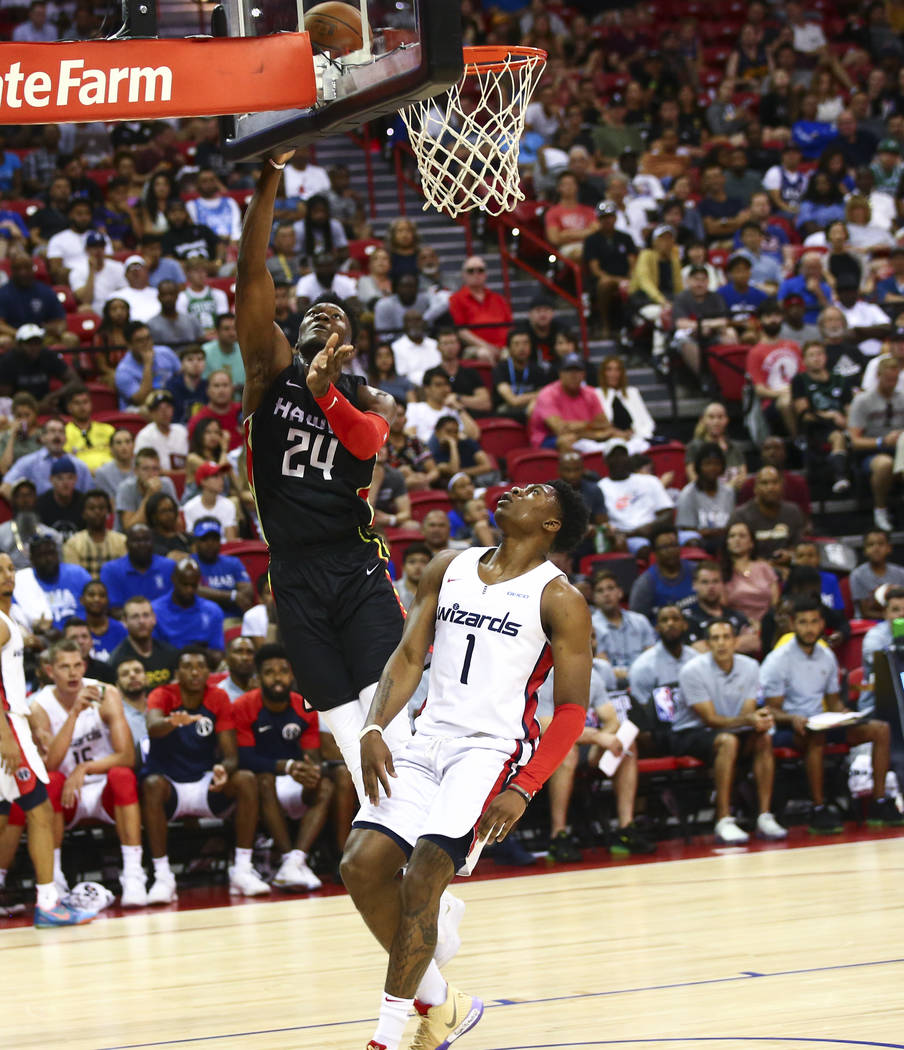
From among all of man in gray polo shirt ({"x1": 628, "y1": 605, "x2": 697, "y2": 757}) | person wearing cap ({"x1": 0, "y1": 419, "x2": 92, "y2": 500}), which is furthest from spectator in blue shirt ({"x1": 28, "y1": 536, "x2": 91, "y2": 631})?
man in gray polo shirt ({"x1": 628, "y1": 605, "x2": 697, "y2": 757})

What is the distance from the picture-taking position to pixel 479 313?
14375 mm

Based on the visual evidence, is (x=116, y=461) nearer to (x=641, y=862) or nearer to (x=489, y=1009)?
(x=641, y=862)

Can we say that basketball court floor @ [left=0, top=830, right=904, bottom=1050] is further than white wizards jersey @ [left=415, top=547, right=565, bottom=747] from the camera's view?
Yes

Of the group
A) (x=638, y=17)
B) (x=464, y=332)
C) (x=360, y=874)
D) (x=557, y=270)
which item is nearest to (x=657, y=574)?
(x=464, y=332)

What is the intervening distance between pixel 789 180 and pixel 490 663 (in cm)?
1395

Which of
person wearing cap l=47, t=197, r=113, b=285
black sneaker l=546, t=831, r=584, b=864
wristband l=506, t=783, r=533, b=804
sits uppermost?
person wearing cap l=47, t=197, r=113, b=285

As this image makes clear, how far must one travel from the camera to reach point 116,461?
11.7 metres

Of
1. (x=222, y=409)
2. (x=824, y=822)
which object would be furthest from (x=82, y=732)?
(x=824, y=822)

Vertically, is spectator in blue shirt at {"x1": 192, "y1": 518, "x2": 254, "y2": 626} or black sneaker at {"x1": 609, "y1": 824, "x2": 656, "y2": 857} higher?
spectator in blue shirt at {"x1": 192, "y1": 518, "x2": 254, "y2": 626}

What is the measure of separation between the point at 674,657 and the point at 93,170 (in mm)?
8582

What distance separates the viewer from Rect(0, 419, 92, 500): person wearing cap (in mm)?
11266

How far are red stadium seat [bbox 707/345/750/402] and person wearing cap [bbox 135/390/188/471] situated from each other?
5.24m

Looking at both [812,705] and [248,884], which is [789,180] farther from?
[248,884]

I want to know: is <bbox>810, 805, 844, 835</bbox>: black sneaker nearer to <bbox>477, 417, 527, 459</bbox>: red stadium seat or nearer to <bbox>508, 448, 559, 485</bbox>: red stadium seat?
<bbox>508, 448, 559, 485</bbox>: red stadium seat
